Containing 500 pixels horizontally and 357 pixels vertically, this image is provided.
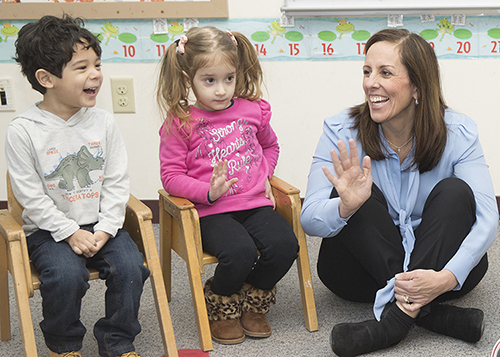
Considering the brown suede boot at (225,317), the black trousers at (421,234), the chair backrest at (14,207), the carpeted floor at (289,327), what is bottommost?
the carpeted floor at (289,327)

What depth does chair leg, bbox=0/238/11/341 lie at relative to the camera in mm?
1323

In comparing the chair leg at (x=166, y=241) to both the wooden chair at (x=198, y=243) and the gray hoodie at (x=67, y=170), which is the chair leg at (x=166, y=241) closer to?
the wooden chair at (x=198, y=243)

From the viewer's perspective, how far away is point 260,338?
144 centimetres

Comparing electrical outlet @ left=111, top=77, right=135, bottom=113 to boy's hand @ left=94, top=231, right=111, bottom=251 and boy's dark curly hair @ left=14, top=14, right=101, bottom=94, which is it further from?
boy's hand @ left=94, top=231, right=111, bottom=251

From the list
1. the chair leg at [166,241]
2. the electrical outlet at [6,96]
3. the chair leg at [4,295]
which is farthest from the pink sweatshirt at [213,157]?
the electrical outlet at [6,96]

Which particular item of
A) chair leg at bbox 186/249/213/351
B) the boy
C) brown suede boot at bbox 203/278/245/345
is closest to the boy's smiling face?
the boy

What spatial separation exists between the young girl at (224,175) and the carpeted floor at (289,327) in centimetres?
7

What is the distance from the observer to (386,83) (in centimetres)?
135

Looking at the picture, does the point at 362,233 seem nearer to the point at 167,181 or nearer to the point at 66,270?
the point at 167,181

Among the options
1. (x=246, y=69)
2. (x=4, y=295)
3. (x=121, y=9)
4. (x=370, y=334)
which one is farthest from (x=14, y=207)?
(x=121, y=9)

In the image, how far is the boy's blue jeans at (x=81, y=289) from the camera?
3.84 ft

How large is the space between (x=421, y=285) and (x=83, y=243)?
80 cm

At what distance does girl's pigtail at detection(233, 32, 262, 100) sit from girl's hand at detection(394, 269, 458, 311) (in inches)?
26.9

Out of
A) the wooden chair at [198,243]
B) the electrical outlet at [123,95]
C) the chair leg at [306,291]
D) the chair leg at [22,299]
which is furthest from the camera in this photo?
the electrical outlet at [123,95]
